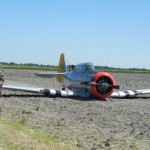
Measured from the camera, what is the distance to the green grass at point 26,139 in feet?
29.3

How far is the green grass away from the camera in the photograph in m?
8.93

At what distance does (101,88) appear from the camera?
2172cm

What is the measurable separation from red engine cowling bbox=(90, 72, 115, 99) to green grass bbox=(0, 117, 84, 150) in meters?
10.4

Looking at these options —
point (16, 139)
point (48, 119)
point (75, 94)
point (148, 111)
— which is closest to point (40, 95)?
point (75, 94)

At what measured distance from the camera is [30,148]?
879 cm

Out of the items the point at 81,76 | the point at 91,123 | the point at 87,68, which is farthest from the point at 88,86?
the point at 91,123

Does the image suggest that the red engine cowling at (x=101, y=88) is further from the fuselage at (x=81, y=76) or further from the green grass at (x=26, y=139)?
the green grass at (x=26, y=139)

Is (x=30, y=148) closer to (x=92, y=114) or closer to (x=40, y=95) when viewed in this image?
(x=92, y=114)

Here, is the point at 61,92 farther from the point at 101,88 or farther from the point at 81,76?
the point at 101,88

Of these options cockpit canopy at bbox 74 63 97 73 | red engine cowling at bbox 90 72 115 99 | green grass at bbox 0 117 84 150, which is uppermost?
cockpit canopy at bbox 74 63 97 73

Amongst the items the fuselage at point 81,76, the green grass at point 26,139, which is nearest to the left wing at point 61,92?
the fuselage at point 81,76

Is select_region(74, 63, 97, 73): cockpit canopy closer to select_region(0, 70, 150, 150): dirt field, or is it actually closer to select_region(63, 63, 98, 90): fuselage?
select_region(63, 63, 98, 90): fuselage

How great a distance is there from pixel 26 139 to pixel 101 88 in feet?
40.5

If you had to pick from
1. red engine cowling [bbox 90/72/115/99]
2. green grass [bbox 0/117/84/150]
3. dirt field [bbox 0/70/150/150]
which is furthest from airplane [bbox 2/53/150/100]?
green grass [bbox 0/117/84/150]
